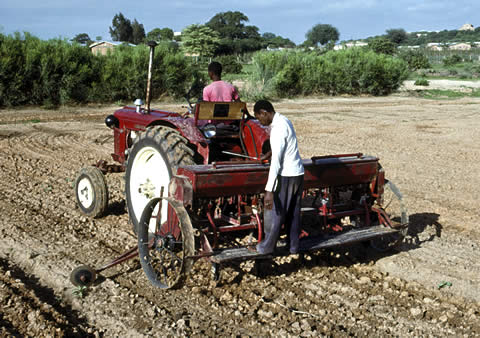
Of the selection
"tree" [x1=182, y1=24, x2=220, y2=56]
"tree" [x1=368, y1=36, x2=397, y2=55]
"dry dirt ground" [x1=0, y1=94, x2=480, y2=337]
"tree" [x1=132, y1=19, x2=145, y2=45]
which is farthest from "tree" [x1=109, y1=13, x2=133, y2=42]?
"dry dirt ground" [x1=0, y1=94, x2=480, y2=337]

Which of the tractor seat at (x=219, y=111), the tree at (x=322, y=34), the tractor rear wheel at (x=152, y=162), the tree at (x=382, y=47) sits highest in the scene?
the tree at (x=322, y=34)

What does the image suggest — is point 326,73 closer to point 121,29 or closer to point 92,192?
point 92,192

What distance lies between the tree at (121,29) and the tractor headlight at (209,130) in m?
88.7

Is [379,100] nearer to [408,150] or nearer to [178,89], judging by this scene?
[178,89]

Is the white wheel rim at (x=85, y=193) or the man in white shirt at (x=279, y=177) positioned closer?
the man in white shirt at (x=279, y=177)

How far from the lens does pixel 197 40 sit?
227ft

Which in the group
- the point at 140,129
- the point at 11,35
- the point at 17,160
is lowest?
the point at 17,160

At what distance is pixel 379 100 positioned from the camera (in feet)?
89.4

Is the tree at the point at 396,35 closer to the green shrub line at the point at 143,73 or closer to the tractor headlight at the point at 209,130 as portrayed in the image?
the green shrub line at the point at 143,73

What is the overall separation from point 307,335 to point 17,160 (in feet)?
25.4

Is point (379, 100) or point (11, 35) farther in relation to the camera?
point (379, 100)

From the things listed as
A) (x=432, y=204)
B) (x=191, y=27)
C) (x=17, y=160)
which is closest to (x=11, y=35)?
(x=17, y=160)

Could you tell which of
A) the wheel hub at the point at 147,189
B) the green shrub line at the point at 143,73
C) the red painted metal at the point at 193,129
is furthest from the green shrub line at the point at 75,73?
the wheel hub at the point at 147,189

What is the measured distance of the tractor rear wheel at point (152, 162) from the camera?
4840 millimetres
